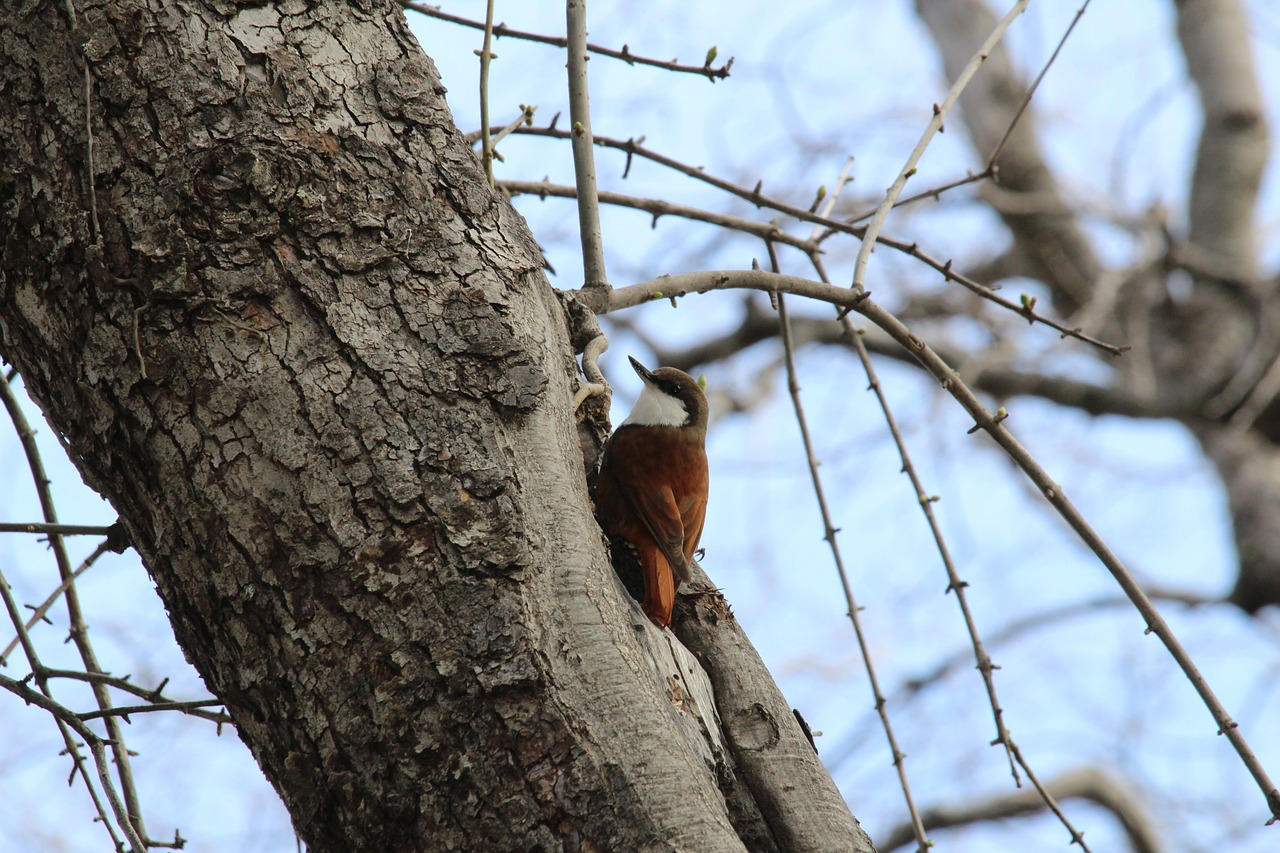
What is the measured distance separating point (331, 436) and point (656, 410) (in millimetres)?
2694

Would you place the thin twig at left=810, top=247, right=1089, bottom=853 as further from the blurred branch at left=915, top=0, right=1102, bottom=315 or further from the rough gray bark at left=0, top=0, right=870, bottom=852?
the blurred branch at left=915, top=0, right=1102, bottom=315

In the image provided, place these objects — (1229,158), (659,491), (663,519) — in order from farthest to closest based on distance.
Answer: (1229,158) → (659,491) → (663,519)

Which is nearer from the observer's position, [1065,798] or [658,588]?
[658,588]

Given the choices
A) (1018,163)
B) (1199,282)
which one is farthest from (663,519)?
(1018,163)

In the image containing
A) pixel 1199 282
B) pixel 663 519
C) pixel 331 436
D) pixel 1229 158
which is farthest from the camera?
pixel 1229 158

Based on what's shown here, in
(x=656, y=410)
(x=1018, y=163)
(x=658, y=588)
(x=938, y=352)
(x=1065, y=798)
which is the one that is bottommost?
(x=658, y=588)

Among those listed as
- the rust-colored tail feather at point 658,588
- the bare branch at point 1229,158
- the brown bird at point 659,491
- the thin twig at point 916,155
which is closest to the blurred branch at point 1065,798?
the brown bird at point 659,491

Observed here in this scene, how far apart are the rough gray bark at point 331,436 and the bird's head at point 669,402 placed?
215 cm

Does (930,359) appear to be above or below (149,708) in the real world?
above

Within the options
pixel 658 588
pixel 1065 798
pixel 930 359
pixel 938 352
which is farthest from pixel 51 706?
pixel 938 352

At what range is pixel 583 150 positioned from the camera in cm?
268

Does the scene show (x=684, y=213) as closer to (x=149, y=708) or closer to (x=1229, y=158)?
(x=149, y=708)

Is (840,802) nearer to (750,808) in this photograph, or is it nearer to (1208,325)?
(750,808)

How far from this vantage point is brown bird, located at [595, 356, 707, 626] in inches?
113
